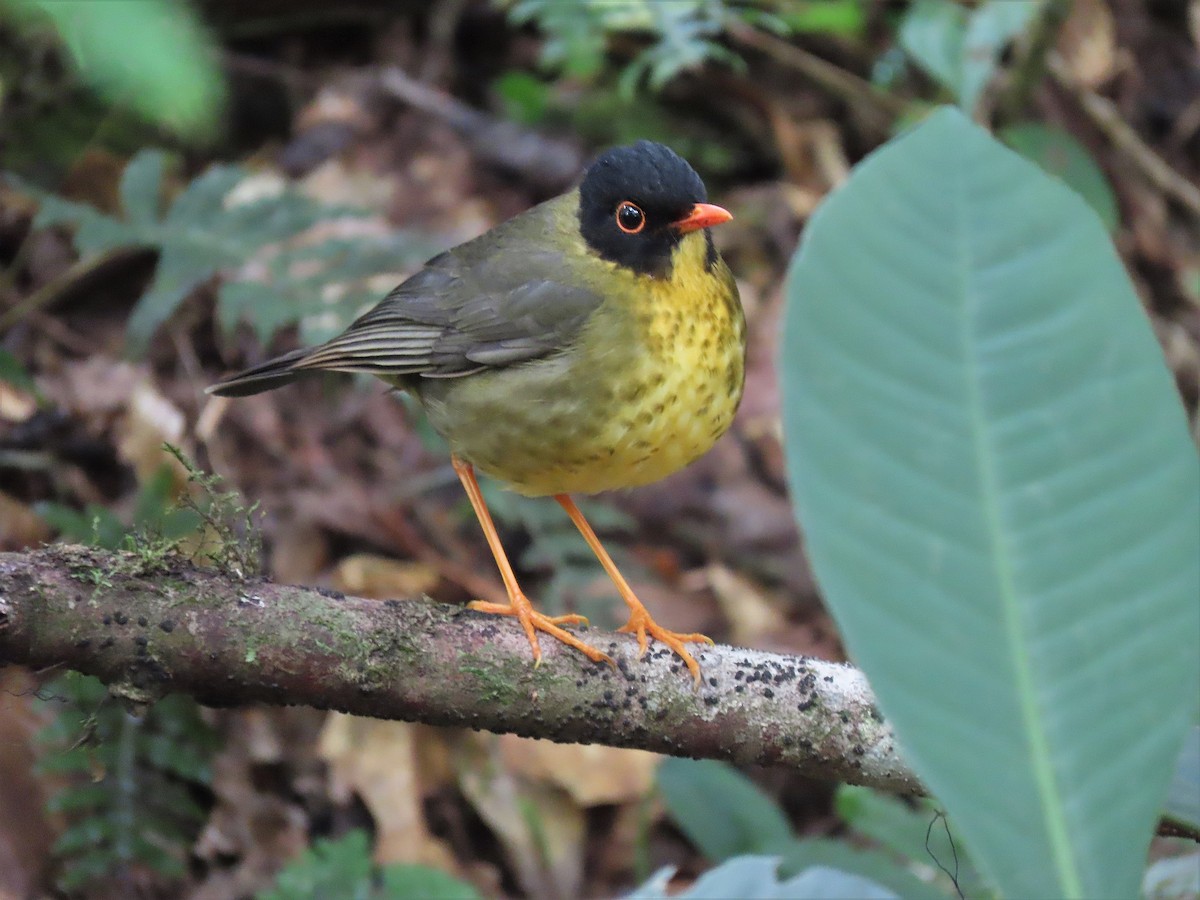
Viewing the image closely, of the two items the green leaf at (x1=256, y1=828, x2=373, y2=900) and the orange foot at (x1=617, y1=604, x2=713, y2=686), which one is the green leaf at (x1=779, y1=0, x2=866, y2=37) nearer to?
the orange foot at (x1=617, y1=604, x2=713, y2=686)

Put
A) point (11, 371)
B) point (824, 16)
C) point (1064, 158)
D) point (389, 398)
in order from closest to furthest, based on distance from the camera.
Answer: point (11, 371) < point (389, 398) < point (824, 16) < point (1064, 158)

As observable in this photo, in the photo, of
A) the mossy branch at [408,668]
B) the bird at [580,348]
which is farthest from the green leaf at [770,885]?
the bird at [580,348]

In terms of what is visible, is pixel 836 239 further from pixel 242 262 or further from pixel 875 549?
pixel 242 262

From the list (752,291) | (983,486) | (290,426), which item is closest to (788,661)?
(983,486)

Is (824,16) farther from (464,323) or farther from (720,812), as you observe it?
(720,812)

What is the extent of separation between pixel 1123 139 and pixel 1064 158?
102 cm

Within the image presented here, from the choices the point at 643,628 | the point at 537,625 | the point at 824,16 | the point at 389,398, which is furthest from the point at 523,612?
the point at 824,16

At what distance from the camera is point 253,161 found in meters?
5.64

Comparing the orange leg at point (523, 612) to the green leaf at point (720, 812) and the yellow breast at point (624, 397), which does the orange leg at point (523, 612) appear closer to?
the yellow breast at point (624, 397)

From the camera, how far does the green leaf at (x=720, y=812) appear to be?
3.36 meters

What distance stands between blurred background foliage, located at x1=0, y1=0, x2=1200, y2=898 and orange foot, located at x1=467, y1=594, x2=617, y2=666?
23.0 inches

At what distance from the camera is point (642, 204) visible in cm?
304

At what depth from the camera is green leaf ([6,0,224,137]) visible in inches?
→ 34.6

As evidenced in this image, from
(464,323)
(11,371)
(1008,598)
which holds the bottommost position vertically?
(11,371)
